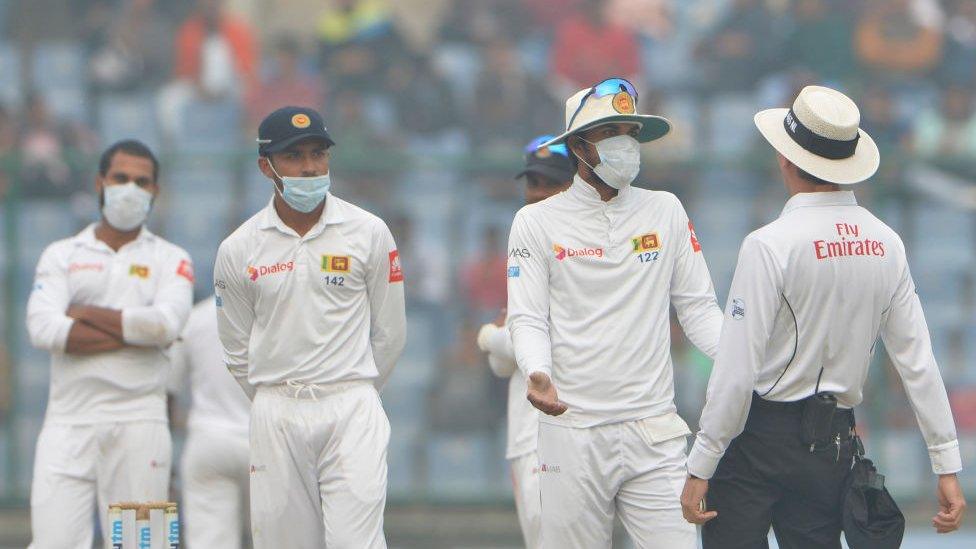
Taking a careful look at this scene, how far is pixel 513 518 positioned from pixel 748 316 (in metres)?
7.29

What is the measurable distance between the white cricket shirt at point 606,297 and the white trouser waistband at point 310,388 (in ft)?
2.97

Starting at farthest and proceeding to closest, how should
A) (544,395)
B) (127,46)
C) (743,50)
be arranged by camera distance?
(743,50)
(127,46)
(544,395)

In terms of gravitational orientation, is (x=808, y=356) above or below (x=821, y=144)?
below

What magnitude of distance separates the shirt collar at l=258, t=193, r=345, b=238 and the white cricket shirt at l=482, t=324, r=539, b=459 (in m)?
1.05

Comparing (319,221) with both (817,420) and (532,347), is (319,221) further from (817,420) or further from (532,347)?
(817,420)

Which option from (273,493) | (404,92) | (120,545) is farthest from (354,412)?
(404,92)

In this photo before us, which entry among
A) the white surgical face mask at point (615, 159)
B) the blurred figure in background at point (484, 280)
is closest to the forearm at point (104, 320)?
the white surgical face mask at point (615, 159)

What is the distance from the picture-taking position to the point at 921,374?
5426 millimetres

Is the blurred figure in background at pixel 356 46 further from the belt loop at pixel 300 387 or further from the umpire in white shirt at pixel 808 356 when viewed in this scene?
the umpire in white shirt at pixel 808 356

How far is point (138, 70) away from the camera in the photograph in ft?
45.6

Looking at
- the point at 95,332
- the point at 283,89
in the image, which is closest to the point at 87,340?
the point at 95,332

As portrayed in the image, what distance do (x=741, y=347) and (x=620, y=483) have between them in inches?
38.3

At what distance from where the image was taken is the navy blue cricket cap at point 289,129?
6.66 meters

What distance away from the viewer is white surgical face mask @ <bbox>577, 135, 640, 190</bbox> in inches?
244
